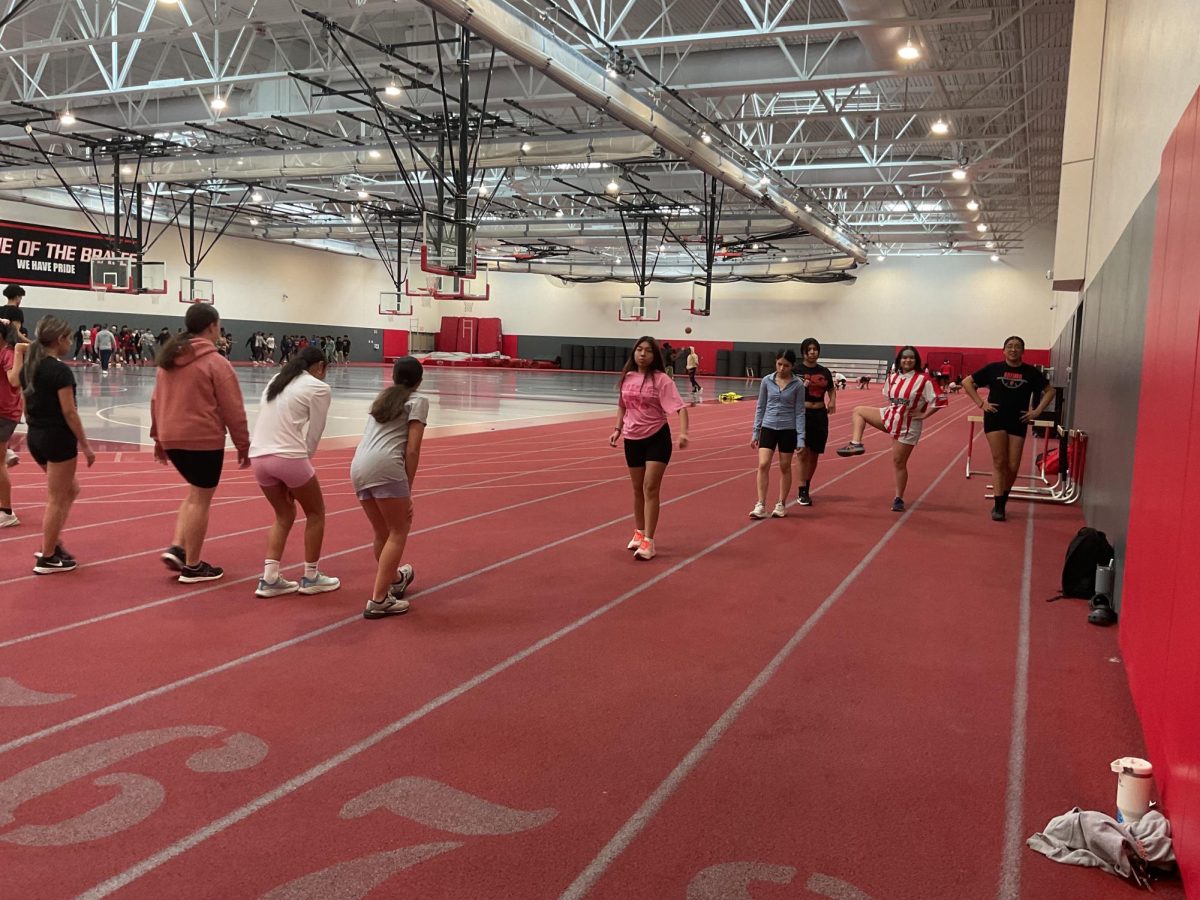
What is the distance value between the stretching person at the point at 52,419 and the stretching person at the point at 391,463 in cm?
227

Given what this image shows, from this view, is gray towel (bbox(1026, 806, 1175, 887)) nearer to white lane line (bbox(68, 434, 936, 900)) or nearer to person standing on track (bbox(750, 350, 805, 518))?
white lane line (bbox(68, 434, 936, 900))

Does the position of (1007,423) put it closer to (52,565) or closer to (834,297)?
(52,565)

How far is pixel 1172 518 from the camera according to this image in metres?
3.52

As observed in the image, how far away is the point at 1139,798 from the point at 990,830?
0.51 m

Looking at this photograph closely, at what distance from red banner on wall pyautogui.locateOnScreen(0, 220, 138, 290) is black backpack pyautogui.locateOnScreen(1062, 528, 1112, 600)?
32883 millimetres

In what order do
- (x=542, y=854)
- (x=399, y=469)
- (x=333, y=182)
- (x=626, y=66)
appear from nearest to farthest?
(x=542, y=854), (x=399, y=469), (x=626, y=66), (x=333, y=182)

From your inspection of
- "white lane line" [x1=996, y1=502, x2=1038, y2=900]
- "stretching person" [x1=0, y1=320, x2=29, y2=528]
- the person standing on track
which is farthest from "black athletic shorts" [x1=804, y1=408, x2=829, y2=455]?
"stretching person" [x1=0, y1=320, x2=29, y2=528]

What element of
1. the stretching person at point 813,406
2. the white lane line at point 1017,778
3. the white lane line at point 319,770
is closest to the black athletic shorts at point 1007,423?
the stretching person at point 813,406

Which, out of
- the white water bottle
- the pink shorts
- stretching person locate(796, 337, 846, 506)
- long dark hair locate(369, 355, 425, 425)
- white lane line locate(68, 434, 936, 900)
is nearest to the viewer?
white lane line locate(68, 434, 936, 900)

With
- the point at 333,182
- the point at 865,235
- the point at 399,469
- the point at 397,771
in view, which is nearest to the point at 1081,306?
the point at 399,469

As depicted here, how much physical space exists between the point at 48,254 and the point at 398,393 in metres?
36.9

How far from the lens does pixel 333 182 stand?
101ft

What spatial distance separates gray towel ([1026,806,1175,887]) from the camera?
299 centimetres

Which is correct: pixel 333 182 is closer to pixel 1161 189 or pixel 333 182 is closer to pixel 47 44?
pixel 47 44
